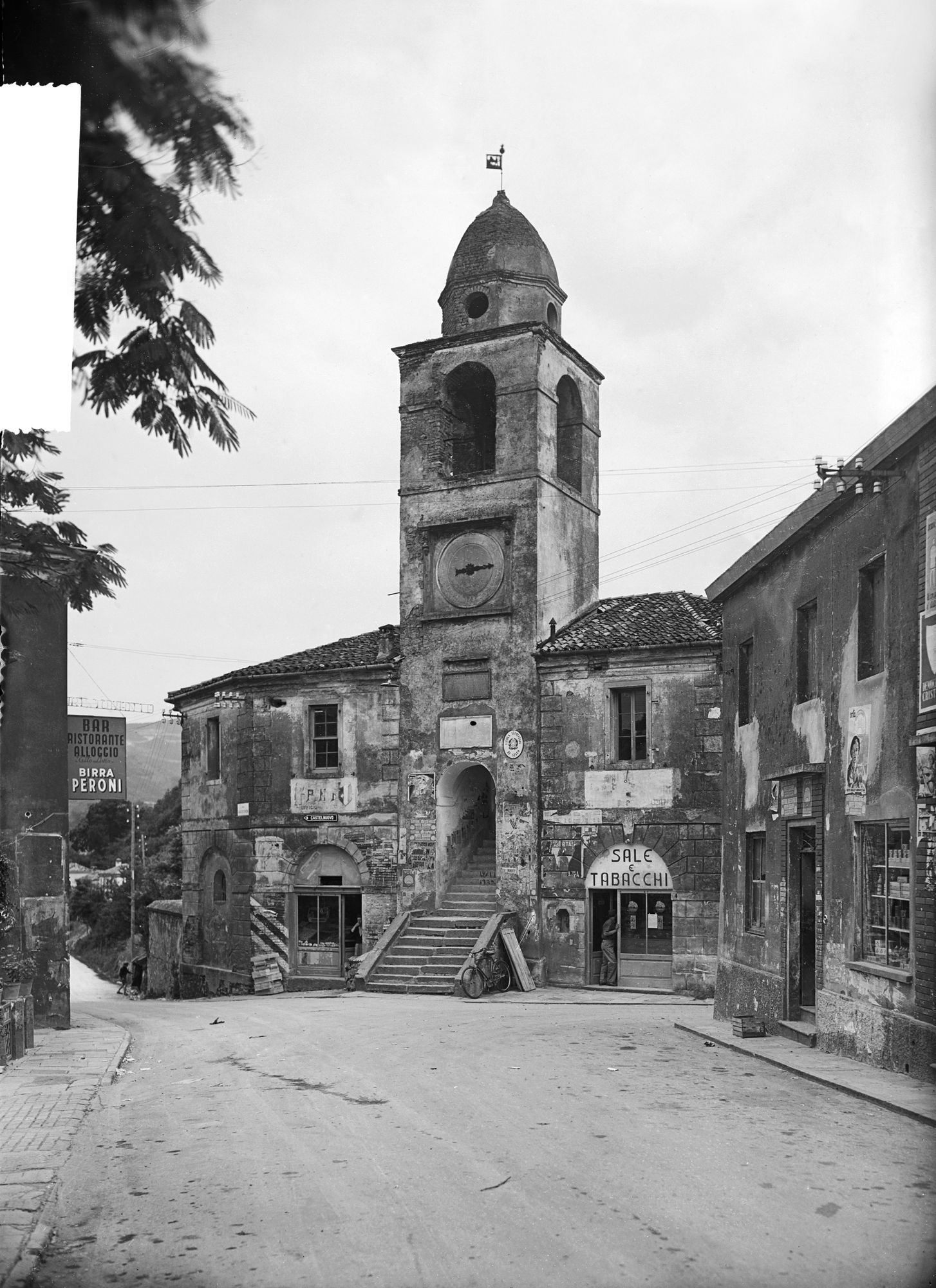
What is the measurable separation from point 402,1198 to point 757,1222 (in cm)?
211

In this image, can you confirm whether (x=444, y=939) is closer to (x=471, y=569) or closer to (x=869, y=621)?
(x=471, y=569)

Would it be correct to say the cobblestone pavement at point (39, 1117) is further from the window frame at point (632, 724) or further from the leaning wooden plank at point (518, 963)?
the window frame at point (632, 724)

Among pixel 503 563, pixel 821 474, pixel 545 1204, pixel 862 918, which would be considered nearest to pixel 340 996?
pixel 503 563

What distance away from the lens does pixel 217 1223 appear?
7410 millimetres

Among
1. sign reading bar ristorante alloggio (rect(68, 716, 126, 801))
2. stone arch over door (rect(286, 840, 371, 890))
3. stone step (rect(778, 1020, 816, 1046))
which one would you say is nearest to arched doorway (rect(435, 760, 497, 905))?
stone arch over door (rect(286, 840, 371, 890))

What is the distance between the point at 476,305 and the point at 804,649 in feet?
49.7

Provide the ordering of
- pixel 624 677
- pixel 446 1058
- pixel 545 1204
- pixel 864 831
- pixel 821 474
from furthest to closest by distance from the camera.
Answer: pixel 624 677
pixel 446 1058
pixel 864 831
pixel 821 474
pixel 545 1204

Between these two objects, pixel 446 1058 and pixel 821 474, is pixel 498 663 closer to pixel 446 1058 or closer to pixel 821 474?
pixel 446 1058

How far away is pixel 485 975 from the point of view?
23375 mm

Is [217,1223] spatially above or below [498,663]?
below

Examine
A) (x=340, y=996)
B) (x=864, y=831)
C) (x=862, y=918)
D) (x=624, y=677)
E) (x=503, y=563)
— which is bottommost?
(x=340, y=996)

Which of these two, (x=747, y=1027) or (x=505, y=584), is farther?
(x=505, y=584)

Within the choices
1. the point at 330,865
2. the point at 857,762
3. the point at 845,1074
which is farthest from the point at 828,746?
the point at 330,865

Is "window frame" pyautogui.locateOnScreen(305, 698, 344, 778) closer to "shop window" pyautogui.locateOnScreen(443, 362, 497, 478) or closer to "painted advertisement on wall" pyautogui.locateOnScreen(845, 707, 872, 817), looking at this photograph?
"shop window" pyautogui.locateOnScreen(443, 362, 497, 478)
